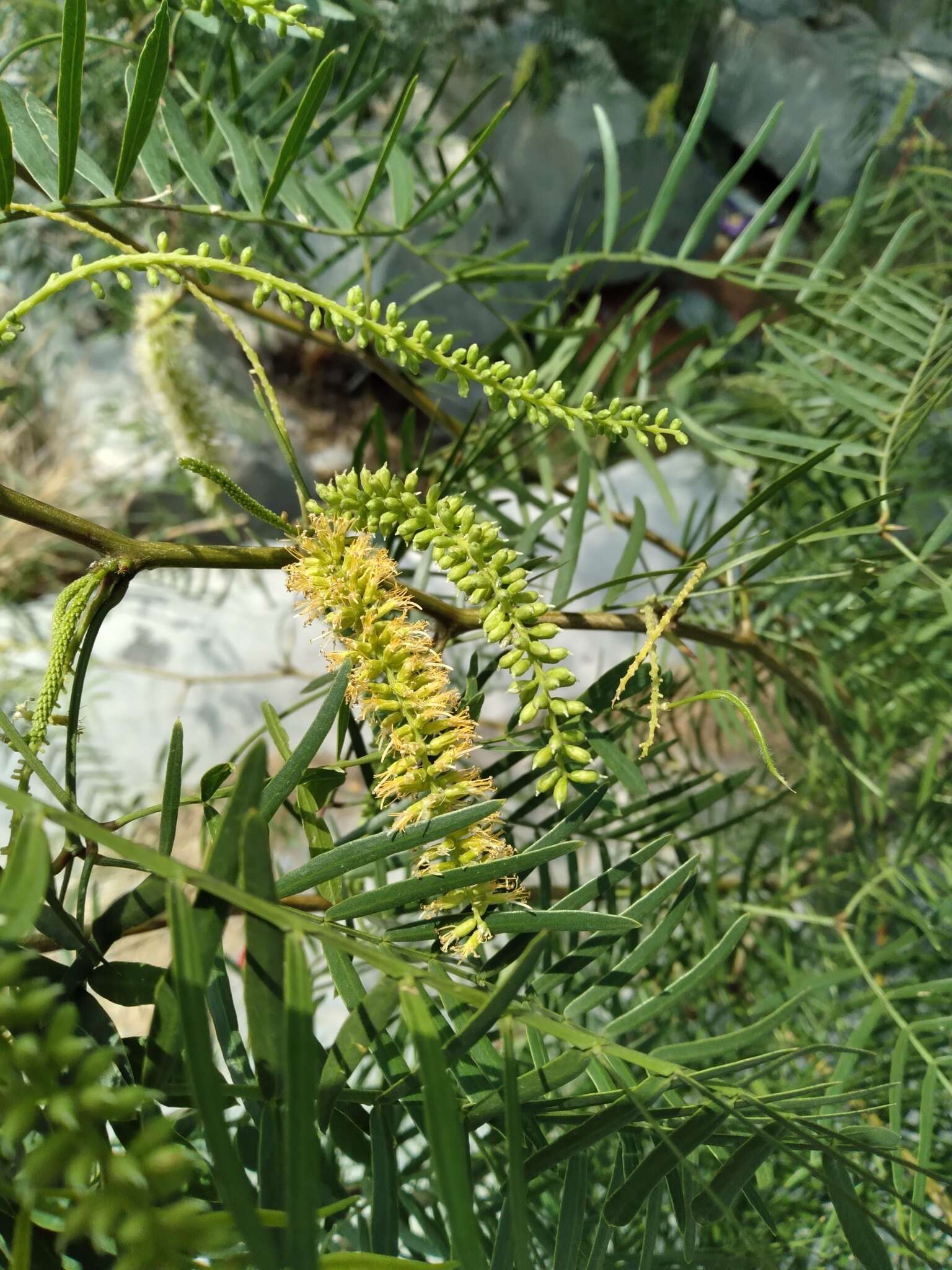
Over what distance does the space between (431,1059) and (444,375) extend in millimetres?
140

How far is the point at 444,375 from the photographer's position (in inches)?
7.8

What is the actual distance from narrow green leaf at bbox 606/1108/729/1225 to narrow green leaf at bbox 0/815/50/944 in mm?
114

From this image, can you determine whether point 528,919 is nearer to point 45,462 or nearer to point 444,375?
point 444,375

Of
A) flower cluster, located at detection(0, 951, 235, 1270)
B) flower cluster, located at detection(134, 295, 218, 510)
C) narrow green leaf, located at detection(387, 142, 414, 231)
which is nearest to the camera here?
flower cluster, located at detection(0, 951, 235, 1270)

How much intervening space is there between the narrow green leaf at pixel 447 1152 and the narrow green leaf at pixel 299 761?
65mm

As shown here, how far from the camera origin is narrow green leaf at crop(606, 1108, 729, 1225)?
161 mm

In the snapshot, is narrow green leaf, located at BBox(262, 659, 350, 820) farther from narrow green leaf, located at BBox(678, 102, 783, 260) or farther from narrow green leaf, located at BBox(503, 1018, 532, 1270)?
narrow green leaf, located at BBox(678, 102, 783, 260)

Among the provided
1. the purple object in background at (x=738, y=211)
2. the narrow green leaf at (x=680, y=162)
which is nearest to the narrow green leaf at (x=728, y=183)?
the narrow green leaf at (x=680, y=162)

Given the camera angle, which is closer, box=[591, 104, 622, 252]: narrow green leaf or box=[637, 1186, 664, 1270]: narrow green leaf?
box=[637, 1186, 664, 1270]: narrow green leaf

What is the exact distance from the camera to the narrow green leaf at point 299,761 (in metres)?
0.18

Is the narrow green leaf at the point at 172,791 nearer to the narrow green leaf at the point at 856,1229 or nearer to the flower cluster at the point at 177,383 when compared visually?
the narrow green leaf at the point at 856,1229

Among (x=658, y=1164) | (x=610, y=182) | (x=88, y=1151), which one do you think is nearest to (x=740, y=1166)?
(x=658, y=1164)

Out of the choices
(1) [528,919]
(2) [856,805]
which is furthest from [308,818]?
(2) [856,805]

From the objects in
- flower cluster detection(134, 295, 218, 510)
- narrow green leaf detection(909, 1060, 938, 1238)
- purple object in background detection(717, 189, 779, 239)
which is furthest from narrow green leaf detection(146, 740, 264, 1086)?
purple object in background detection(717, 189, 779, 239)
